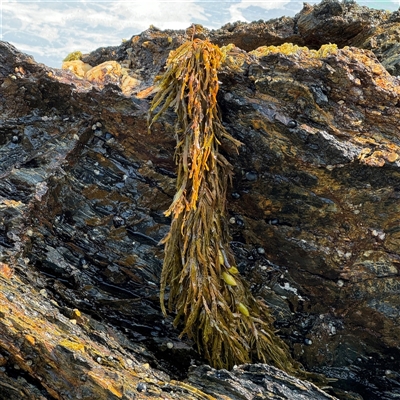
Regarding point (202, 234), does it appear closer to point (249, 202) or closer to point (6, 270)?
point (249, 202)

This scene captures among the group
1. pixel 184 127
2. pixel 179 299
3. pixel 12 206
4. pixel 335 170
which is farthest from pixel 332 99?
pixel 12 206

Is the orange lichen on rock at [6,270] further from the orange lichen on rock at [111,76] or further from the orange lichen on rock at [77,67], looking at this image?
the orange lichen on rock at [77,67]

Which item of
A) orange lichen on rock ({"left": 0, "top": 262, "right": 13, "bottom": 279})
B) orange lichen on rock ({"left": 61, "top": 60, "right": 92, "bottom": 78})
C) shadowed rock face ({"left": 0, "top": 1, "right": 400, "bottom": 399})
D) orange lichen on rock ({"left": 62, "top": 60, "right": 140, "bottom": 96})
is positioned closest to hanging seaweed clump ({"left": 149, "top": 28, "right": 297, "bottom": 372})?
shadowed rock face ({"left": 0, "top": 1, "right": 400, "bottom": 399})

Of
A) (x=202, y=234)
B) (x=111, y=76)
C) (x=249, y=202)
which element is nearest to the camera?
(x=202, y=234)

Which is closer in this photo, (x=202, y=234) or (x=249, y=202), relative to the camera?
(x=202, y=234)

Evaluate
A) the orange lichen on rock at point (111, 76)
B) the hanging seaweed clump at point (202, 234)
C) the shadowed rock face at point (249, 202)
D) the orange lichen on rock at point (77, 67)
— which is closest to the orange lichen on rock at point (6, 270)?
the shadowed rock face at point (249, 202)

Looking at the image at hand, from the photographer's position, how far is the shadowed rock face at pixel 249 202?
2703 mm

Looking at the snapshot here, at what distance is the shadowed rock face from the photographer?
2.70 meters

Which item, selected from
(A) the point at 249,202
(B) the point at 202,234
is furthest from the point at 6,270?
(A) the point at 249,202

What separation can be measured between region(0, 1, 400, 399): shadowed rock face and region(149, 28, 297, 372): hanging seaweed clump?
0.20 m

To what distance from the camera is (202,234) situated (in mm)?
2738

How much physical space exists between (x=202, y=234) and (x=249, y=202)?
590mm

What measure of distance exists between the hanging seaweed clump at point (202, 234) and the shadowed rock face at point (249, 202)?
202 mm

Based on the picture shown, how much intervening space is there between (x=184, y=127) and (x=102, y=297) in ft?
5.00
